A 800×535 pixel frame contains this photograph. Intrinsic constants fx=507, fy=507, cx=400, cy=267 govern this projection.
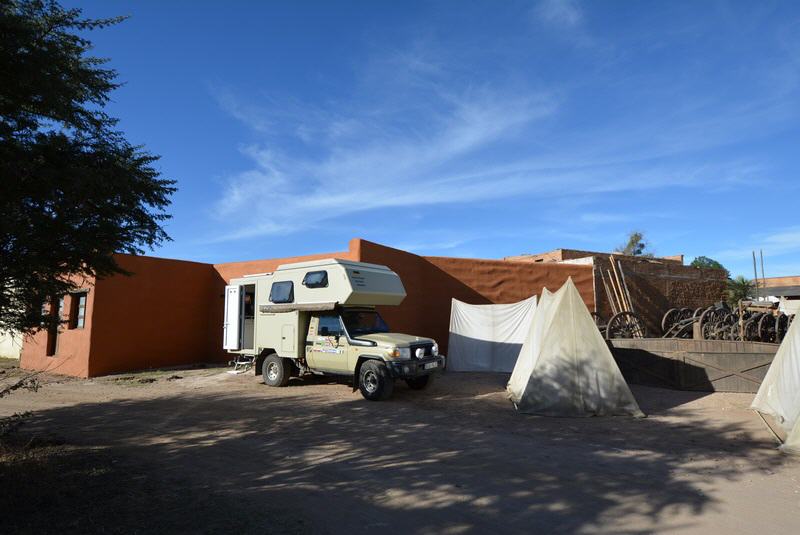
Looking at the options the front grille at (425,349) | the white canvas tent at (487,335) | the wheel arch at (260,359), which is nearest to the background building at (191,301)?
the white canvas tent at (487,335)

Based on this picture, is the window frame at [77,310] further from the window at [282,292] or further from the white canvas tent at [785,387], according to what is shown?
the white canvas tent at [785,387]

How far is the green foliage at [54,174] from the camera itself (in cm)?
508

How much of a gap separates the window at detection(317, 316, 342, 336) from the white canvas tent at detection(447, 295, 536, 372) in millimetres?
5266

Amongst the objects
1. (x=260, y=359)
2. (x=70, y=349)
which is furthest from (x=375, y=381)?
(x=70, y=349)

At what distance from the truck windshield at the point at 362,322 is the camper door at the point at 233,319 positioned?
159 inches

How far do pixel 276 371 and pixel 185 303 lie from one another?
7.03 metres

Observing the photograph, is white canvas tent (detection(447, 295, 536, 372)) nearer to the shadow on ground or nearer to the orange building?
the orange building

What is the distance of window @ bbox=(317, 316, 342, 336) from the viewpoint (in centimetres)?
1159

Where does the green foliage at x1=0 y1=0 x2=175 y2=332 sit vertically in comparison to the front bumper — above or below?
above

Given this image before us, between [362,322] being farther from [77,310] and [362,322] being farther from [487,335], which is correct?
[77,310]

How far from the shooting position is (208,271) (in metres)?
19.1

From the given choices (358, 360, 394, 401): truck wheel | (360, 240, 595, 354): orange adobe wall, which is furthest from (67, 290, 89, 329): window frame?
(358, 360, 394, 401): truck wheel

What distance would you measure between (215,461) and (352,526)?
9.29ft

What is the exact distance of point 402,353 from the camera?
10.7 meters
